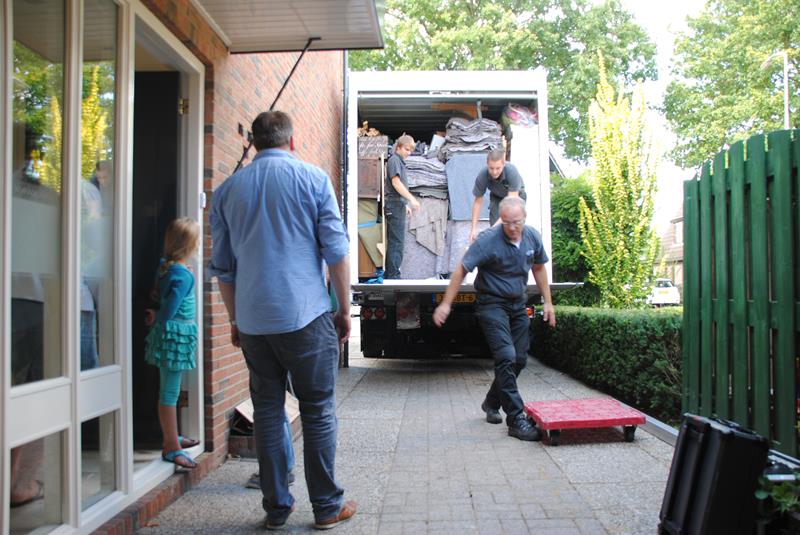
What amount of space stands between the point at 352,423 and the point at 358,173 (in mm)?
3723

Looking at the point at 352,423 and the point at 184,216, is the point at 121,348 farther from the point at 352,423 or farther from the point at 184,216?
the point at 352,423

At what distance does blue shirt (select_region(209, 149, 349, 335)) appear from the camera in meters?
3.26

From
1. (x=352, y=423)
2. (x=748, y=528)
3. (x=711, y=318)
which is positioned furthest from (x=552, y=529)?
(x=352, y=423)

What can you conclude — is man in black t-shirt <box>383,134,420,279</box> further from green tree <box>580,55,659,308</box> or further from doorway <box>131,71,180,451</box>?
doorway <box>131,71,180,451</box>

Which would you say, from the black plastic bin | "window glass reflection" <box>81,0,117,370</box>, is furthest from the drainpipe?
the black plastic bin

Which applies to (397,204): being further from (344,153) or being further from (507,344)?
(507,344)

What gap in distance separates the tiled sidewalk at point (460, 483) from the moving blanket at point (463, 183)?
2863 mm

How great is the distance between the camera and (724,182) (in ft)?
15.3

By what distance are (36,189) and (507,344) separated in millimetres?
3741

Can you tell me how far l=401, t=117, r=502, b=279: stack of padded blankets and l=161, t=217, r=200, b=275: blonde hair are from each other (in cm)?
508

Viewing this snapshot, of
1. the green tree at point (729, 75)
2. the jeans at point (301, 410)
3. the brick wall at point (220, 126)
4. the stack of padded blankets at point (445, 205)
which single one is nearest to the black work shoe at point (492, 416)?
the brick wall at point (220, 126)

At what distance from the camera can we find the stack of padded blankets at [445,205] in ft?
29.3

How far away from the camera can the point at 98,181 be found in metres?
3.53

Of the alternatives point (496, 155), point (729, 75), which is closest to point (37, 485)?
point (496, 155)
